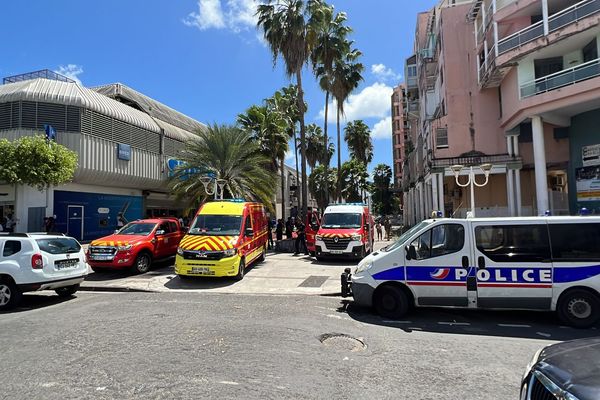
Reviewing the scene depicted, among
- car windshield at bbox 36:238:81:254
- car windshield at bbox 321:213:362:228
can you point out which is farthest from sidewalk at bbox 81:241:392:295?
car windshield at bbox 321:213:362:228

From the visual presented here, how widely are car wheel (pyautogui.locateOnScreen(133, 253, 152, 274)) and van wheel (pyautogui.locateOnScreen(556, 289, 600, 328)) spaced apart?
1126 cm

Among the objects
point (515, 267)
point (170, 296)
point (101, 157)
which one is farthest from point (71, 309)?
point (101, 157)

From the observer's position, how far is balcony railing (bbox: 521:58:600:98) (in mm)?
16953

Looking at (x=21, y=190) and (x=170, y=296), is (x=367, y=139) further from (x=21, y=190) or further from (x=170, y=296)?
(x=170, y=296)

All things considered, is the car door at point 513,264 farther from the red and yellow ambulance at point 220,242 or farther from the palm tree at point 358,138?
the palm tree at point 358,138

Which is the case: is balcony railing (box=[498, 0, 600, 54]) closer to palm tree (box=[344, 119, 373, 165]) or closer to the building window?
the building window

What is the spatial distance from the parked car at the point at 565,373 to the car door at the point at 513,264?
3980 mm

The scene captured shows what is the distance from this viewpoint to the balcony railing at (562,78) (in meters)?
17.0

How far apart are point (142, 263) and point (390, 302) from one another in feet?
28.6

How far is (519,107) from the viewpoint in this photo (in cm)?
2000

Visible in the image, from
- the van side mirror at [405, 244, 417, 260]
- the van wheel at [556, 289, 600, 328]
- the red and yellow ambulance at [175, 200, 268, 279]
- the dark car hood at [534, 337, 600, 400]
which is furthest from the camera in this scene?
the red and yellow ambulance at [175, 200, 268, 279]

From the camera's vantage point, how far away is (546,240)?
6938 millimetres

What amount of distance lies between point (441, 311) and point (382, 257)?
5.88ft

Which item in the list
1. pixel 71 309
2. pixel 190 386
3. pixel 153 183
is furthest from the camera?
pixel 153 183
